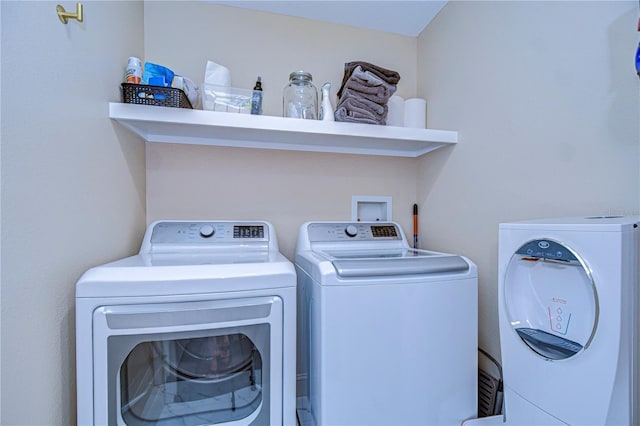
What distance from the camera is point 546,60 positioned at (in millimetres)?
1013

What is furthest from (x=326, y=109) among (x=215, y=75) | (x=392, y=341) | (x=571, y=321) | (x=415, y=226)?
(x=571, y=321)

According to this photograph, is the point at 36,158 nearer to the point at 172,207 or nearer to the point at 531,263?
the point at 172,207

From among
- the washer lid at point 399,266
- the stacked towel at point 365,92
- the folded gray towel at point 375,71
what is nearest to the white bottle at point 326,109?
the stacked towel at point 365,92

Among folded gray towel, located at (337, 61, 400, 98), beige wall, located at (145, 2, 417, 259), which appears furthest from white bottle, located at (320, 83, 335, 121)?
beige wall, located at (145, 2, 417, 259)

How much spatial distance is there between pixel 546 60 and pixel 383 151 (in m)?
0.92

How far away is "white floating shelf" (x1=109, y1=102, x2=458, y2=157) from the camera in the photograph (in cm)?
121

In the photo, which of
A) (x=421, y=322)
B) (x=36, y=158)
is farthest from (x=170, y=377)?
(x=421, y=322)

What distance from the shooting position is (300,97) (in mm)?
1520

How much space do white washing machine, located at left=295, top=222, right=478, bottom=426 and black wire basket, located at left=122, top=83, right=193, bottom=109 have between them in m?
0.93

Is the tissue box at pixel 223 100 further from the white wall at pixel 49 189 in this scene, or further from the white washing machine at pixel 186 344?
the white washing machine at pixel 186 344

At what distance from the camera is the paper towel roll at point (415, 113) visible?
1.70 metres

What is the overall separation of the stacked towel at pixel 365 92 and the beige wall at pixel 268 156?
0.41 meters

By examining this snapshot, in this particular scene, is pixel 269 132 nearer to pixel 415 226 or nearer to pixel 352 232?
pixel 352 232

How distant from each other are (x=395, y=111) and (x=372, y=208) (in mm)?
633
